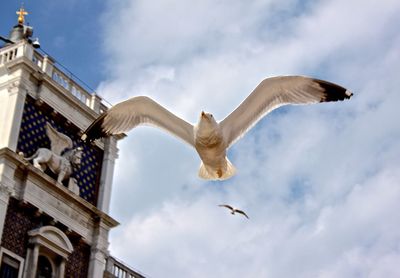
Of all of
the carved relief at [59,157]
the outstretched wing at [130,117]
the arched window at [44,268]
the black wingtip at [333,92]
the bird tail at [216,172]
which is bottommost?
the bird tail at [216,172]

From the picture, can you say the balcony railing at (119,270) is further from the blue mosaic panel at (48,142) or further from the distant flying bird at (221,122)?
the distant flying bird at (221,122)

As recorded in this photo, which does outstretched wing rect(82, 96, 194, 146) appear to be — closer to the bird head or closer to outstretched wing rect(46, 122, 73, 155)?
the bird head

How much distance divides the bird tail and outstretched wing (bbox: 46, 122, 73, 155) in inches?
533

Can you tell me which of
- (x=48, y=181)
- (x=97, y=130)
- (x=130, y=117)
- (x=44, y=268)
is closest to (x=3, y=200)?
(x=48, y=181)

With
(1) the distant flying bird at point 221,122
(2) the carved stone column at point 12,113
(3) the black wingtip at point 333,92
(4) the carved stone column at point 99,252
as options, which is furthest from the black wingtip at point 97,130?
(4) the carved stone column at point 99,252

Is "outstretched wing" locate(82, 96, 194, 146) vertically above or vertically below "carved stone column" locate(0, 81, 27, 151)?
below

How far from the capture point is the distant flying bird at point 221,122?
13.4 m

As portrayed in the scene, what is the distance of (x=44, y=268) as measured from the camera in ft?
81.7

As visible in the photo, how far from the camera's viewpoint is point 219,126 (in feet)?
45.2

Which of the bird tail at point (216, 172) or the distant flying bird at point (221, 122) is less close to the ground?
the distant flying bird at point (221, 122)

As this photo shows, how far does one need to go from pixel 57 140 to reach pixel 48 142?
1.28ft

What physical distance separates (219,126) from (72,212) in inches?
536

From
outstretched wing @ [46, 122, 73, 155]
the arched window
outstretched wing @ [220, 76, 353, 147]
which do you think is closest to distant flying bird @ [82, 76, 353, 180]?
outstretched wing @ [220, 76, 353, 147]

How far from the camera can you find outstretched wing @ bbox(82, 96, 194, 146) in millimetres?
14609
